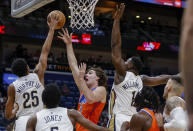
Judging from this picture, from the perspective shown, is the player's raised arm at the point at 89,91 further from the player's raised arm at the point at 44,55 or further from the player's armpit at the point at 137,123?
the player's armpit at the point at 137,123

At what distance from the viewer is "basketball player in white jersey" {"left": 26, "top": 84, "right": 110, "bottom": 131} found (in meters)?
3.11

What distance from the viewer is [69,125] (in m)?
Answer: 3.18

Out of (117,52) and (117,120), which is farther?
(117,120)

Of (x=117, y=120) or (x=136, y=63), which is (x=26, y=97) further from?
(x=136, y=63)

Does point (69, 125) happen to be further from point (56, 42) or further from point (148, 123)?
point (56, 42)

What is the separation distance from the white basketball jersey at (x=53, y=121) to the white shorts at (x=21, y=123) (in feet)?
3.11

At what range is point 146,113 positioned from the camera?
2.95 m

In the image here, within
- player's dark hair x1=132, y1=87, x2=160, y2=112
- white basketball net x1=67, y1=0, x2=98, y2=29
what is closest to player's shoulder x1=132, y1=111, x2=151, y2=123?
player's dark hair x1=132, y1=87, x2=160, y2=112

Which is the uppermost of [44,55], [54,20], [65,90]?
[54,20]

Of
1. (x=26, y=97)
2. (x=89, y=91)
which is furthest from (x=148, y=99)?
(x=26, y=97)

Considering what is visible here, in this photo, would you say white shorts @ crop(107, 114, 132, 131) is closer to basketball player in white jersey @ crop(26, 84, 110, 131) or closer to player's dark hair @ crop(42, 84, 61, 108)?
basketball player in white jersey @ crop(26, 84, 110, 131)

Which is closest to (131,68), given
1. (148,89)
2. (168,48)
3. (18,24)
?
(148,89)

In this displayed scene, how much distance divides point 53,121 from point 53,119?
19mm

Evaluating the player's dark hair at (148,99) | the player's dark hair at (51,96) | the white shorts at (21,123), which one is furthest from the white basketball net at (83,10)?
the player's dark hair at (148,99)
